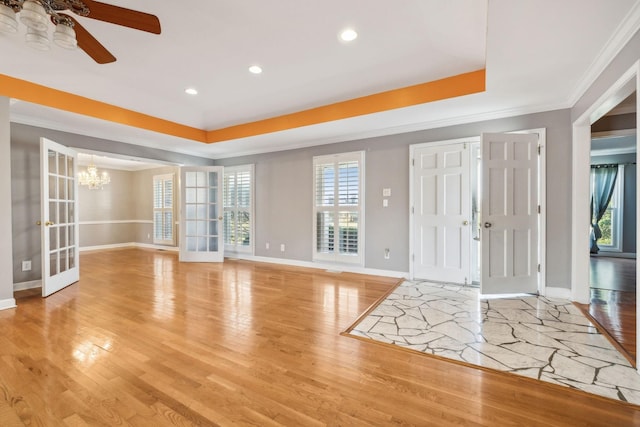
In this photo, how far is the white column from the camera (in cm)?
312

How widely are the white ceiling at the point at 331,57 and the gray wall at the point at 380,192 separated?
204 mm

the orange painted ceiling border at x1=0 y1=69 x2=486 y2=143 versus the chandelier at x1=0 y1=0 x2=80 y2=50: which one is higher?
the orange painted ceiling border at x1=0 y1=69 x2=486 y2=143

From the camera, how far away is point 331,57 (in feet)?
9.48

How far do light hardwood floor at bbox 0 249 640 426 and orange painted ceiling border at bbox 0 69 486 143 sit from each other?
97.3 inches

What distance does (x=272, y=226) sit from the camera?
233 inches

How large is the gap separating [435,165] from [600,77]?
1.92m

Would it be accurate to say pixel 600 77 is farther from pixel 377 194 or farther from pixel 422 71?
pixel 377 194

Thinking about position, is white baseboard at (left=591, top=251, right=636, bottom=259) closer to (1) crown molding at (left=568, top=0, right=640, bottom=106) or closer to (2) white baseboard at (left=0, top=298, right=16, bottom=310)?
(1) crown molding at (left=568, top=0, right=640, bottom=106)

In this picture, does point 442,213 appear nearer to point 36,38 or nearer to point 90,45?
point 90,45

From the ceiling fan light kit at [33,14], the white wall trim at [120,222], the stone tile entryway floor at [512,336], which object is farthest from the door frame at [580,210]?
the white wall trim at [120,222]

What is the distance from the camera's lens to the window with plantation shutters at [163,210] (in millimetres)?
7855

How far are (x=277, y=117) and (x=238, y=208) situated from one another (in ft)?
8.36

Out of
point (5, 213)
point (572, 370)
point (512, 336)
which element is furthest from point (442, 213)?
point (5, 213)

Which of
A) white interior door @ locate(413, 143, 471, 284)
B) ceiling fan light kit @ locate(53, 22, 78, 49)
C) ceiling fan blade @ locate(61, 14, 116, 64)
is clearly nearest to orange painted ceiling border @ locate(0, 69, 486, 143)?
white interior door @ locate(413, 143, 471, 284)
